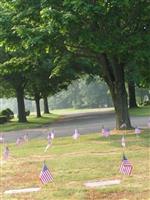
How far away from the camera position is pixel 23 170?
533 inches

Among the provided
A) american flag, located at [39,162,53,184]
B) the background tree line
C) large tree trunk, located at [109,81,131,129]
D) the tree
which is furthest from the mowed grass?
large tree trunk, located at [109,81,131,129]

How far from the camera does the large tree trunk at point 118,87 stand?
24.9 metres

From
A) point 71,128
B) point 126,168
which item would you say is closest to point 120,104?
point 71,128

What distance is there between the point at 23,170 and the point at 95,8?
853 cm

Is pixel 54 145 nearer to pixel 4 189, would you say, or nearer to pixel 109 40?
pixel 109 40

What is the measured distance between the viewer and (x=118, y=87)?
82.1ft

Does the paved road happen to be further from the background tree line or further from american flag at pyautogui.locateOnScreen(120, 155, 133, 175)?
american flag at pyautogui.locateOnScreen(120, 155, 133, 175)

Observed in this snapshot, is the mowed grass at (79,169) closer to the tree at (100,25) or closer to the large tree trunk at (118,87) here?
the tree at (100,25)

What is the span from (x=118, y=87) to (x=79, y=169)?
41.4ft

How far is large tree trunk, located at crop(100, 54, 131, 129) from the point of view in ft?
81.7

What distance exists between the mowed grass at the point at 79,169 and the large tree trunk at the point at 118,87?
446 cm

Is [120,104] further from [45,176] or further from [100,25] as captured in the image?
[45,176]

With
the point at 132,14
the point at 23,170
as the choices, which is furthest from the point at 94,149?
the point at 132,14

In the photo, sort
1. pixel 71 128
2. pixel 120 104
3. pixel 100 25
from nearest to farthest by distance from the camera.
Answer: pixel 100 25, pixel 120 104, pixel 71 128
